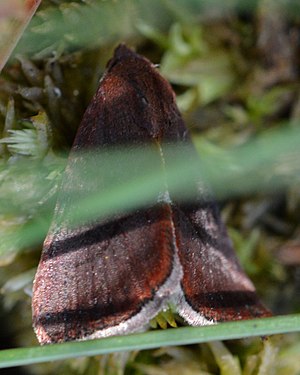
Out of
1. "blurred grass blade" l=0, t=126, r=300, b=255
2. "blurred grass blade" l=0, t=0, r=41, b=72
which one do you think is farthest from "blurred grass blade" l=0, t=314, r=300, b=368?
"blurred grass blade" l=0, t=0, r=41, b=72

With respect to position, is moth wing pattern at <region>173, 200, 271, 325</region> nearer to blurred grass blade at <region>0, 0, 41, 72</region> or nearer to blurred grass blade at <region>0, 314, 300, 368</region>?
blurred grass blade at <region>0, 314, 300, 368</region>

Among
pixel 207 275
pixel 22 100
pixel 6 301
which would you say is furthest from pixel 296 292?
pixel 22 100

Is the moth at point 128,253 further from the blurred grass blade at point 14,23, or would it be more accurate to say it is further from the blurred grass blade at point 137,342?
the blurred grass blade at point 14,23

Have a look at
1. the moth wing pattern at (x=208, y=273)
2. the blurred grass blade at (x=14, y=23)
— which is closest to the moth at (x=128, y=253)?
the moth wing pattern at (x=208, y=273)

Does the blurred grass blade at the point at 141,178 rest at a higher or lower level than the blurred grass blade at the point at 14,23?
lower

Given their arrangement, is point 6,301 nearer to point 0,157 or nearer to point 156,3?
point 0,157
